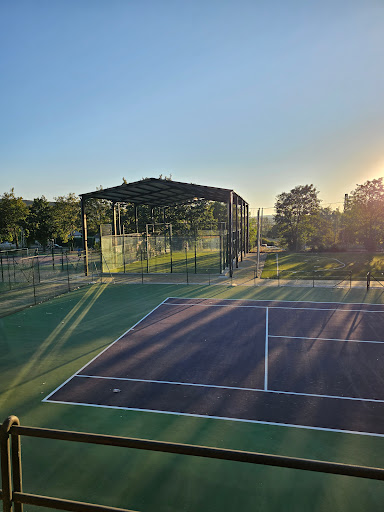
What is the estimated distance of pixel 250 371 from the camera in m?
11.0

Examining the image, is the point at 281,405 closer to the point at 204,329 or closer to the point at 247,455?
the point at 204,329

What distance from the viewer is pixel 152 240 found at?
36.8 metres

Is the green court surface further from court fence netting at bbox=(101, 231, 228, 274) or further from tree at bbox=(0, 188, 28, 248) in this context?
tree at bbox=(0, 188, 28, 248)

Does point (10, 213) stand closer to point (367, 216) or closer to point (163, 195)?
point (163, 195)

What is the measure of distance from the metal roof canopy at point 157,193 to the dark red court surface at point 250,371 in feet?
54.9

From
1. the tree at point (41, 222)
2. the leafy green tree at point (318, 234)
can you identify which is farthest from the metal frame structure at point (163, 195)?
the tree at point (41, 222)

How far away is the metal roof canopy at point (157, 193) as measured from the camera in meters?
31.4

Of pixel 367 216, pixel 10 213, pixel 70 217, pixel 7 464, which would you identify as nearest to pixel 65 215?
pixel 70 217

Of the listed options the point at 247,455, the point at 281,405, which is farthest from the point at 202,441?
the point at 247,455

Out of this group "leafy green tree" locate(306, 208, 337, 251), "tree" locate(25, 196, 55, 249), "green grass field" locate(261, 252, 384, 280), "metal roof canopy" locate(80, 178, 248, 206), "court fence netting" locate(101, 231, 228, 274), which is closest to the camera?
"green grass field" locate(261, 252, 384, 280)

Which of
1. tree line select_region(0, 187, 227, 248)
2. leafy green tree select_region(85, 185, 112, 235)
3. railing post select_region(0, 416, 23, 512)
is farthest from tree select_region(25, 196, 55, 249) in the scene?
railing post select_region(0, 416, 23, 512)

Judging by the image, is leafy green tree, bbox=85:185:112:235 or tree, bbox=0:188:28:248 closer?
tree, bbox=0:188:28:248

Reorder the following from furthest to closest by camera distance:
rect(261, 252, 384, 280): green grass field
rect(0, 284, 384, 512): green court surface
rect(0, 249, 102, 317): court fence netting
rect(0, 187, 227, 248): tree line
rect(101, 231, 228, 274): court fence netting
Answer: rect(0, 187, 227, 248): tree line < rect(101, 231, 228, 274): court fence netting < rect(261, 252, 384, 280): green grass field < rect(0, 249, 102, 317): court fence netting < rect(0, 284, 384, 512): green court surface

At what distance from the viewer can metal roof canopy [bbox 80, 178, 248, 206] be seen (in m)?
31.4
